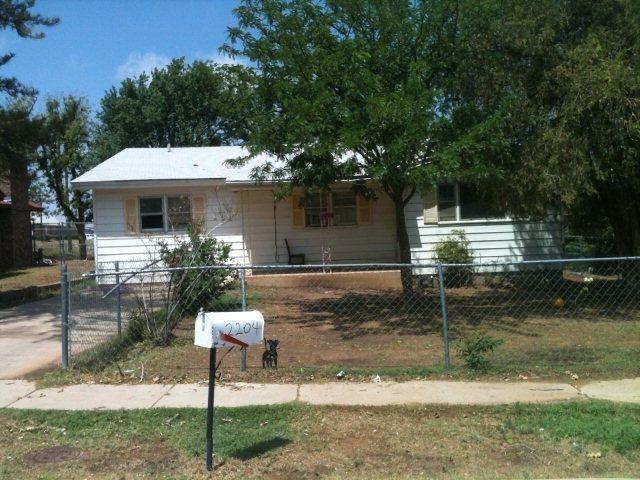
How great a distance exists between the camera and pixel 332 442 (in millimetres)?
5746

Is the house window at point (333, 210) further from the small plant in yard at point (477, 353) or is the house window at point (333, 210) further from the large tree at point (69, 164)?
the large tree at point (69, 164)

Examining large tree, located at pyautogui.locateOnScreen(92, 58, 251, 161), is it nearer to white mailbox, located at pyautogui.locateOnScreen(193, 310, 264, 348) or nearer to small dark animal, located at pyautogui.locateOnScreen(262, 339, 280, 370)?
small dark animal, located at pyautogui.locateOnScreen(262, 339, 280, 370)

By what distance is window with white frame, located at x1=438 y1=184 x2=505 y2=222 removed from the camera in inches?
689

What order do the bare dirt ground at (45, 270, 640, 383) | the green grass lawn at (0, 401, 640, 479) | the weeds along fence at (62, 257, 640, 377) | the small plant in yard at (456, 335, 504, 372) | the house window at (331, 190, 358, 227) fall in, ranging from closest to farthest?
the green grass lawn at (0, 401, 640, 479), the small plant in yard at (456, 335, 504, 372), the bare dirt ground at (45, 270, 640, 383), the weeds along fence at (62, 257, 640, 377), the house window at (331, 190, 358, 227)

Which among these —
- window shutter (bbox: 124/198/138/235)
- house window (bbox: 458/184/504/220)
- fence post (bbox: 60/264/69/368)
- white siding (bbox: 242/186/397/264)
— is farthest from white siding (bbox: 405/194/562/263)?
fence post (bbox: 60/264/69/368)

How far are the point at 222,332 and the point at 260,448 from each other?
119 centimetres

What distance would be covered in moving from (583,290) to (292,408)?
980cm

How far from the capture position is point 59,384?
7793 millimetres

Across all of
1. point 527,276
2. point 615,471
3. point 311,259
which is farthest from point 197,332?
point 527,276

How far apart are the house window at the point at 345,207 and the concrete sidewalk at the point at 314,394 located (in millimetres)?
10824

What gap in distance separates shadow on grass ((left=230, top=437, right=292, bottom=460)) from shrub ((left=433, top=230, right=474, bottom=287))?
1148 centimetres

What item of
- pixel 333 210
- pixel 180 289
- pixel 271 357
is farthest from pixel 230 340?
pixel 333 210

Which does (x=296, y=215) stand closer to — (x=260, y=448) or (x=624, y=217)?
(x=624, y=217)

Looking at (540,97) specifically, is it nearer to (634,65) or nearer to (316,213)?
Result: (634,65)
